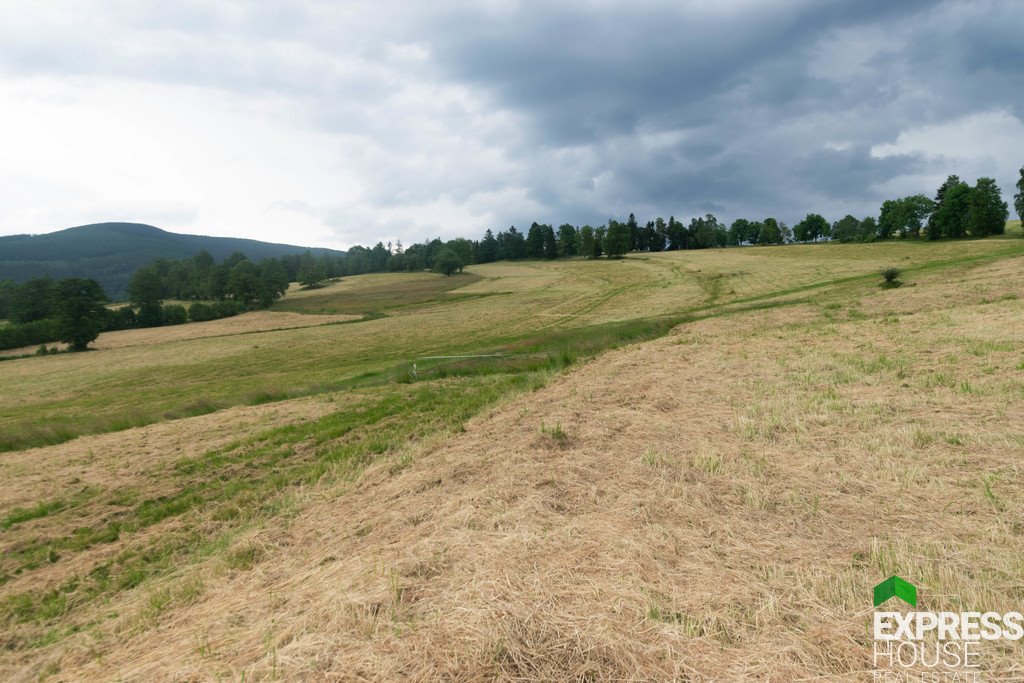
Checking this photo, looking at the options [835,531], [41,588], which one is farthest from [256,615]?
[835,531]

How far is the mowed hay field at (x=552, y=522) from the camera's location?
11.8 feet

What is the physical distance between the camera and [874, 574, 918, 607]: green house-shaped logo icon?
12.0 ft

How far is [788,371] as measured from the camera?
496 inches

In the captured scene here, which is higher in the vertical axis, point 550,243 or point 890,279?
point 550,243

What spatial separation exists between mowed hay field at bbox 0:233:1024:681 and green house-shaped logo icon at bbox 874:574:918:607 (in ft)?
0.32

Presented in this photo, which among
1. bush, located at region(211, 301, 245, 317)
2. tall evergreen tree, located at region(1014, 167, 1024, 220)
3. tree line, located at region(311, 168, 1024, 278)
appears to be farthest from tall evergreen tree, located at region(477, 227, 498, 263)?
tall evergreen tree, located at region(1014, 167, 1024, 220)

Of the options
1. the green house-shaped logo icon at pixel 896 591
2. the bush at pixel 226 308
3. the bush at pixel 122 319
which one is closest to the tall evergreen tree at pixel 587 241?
the bush at pixel 226 308

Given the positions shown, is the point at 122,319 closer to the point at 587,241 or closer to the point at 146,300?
the point at 146,300

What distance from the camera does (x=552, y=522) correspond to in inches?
219

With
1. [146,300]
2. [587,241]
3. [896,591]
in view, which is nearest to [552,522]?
[896,591]

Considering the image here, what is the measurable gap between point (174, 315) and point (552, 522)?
105 m

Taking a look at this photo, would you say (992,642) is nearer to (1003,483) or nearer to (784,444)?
(1003,483)

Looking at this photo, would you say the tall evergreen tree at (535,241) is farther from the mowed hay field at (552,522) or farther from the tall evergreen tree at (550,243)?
the mowed hay field at (552,522)

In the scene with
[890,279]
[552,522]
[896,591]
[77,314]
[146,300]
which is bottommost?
[552,522]
